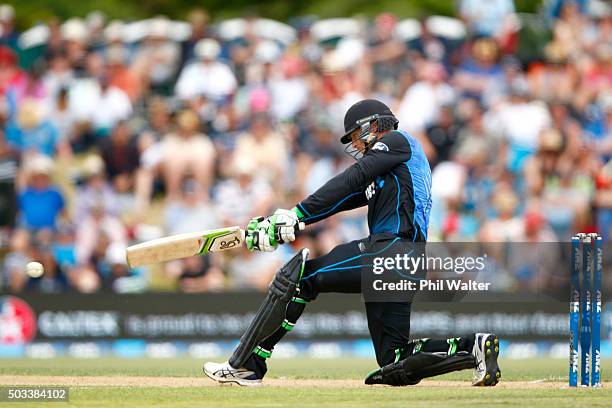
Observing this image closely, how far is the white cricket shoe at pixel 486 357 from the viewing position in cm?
787

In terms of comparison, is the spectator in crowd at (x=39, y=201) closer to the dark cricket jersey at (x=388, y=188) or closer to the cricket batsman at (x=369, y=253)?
the cricket batsman at (x=369, y=253)

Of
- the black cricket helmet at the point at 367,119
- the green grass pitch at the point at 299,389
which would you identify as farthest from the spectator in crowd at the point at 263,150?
the black cricket helmet at the point at 367,119

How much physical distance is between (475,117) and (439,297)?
701cm

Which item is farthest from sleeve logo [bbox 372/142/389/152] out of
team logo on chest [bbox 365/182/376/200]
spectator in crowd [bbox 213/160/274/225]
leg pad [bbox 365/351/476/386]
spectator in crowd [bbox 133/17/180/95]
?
spectator in crowd [bbox 133/17/180/95]

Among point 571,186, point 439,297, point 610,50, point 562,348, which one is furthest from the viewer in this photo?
point 610,50

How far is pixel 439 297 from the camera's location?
857 centimetres

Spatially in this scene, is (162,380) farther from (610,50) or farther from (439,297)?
(610,50)

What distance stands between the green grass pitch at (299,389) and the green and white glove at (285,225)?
3.51 ft

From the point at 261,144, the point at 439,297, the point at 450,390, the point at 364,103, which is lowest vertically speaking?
the point at 450,390

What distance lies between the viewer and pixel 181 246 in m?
8.41

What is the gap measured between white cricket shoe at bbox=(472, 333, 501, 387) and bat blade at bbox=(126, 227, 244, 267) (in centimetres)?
189

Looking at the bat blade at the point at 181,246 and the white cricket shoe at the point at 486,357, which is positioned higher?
the bat blade at the point at 181,246

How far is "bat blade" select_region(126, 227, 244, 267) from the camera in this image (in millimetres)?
8359

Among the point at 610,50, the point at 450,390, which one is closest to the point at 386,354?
the point at 450,390
